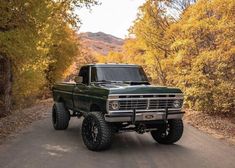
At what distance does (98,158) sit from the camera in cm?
868

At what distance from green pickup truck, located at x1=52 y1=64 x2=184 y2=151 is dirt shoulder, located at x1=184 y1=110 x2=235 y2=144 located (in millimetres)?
2481

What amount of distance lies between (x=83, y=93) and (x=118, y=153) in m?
2.44

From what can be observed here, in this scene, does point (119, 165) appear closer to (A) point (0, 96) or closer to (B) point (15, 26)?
(B) point (15, 26)

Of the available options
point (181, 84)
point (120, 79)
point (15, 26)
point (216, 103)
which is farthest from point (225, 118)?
point (15, 26)

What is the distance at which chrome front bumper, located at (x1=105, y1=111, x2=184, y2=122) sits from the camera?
925 cm

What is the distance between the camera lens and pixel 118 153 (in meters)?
9.29

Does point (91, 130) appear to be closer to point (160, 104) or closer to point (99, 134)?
point (99, 134)

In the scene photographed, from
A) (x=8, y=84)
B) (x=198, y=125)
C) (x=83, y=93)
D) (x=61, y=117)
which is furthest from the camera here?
(x=8, y=84)

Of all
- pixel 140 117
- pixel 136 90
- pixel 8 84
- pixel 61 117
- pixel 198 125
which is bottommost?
pixel 198 125

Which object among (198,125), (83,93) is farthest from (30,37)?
(198,125)

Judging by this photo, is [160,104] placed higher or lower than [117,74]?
lower

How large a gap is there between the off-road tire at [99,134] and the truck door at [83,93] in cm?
102

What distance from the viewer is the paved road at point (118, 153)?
26.7ft

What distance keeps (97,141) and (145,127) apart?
1.40 m
